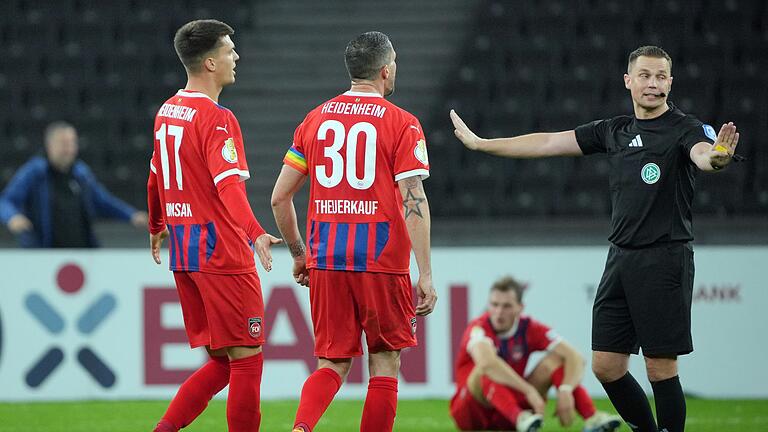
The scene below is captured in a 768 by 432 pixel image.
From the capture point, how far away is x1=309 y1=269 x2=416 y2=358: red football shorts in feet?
16.9

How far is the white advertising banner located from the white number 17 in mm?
3744

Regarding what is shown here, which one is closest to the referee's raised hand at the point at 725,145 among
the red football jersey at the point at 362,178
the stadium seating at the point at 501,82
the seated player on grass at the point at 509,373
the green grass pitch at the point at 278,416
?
the red football jersey at the point at 362,178

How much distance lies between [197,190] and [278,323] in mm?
3815

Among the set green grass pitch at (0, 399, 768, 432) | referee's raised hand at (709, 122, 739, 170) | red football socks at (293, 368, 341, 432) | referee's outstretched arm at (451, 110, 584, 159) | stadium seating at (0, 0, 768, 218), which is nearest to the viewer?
referee's raised hand at (709, 122, 739, 170)

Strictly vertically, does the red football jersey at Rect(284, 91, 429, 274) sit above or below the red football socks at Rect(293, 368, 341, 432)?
above

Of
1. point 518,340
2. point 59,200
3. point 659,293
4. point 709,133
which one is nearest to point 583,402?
point 518,340

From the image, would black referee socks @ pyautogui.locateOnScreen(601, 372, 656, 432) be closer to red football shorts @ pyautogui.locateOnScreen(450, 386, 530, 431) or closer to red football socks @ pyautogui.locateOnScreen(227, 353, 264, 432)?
red football socks @ pyautogui.locateOnScreen(227, 353, 264, 432)

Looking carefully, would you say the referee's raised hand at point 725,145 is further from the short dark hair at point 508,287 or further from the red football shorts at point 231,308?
the short dark hair at point 508,287

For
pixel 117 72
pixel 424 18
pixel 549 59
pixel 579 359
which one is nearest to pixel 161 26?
pixel 117 72

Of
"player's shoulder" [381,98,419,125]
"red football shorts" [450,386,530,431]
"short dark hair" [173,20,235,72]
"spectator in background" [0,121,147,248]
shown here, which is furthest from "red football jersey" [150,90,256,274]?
"spectator in background" [0,121,147,248]

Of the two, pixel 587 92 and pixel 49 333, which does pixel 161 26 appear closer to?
pixel 587 92

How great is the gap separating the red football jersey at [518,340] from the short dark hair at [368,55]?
2783 millimetres

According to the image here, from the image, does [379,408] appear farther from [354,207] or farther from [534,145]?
[534,145]

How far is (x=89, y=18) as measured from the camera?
14.0 meters
